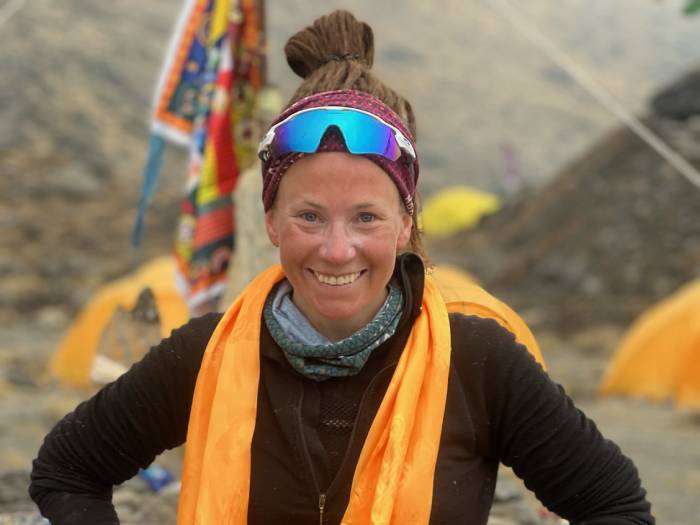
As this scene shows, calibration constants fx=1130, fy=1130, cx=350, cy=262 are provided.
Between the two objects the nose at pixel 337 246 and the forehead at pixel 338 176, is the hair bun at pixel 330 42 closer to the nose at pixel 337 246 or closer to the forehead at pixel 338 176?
the forehead at pixel 338 176

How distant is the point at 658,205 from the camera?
1516cm

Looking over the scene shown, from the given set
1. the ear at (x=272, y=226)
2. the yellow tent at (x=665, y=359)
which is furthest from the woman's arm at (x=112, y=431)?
the yellow tent at (x=665, y=359)

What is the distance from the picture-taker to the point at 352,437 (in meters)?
1.97

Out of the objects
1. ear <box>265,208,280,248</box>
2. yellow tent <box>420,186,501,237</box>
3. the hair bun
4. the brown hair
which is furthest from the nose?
yellow tent <box>420,186,501,237</box>

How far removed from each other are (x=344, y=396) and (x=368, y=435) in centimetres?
9

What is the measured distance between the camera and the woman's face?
6.39 ft

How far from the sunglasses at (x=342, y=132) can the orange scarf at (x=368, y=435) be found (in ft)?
→ 0.98

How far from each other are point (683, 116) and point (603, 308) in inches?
159

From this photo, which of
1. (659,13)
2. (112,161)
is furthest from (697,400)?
(659,13)

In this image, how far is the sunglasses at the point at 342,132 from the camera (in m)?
1.93

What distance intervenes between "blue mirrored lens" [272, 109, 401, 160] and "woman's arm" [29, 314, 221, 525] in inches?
16.5

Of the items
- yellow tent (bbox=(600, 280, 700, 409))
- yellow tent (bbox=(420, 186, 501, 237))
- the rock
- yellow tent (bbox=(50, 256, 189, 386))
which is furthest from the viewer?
yellow tent (bbox=(420, 186, 501, 237))

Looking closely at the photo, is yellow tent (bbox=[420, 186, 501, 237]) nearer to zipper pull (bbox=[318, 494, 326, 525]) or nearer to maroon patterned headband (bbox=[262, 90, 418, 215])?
maroon patterned headband (bbox=[262, 90, 418, 215])

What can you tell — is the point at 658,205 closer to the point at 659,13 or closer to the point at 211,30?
the point at 211,30
